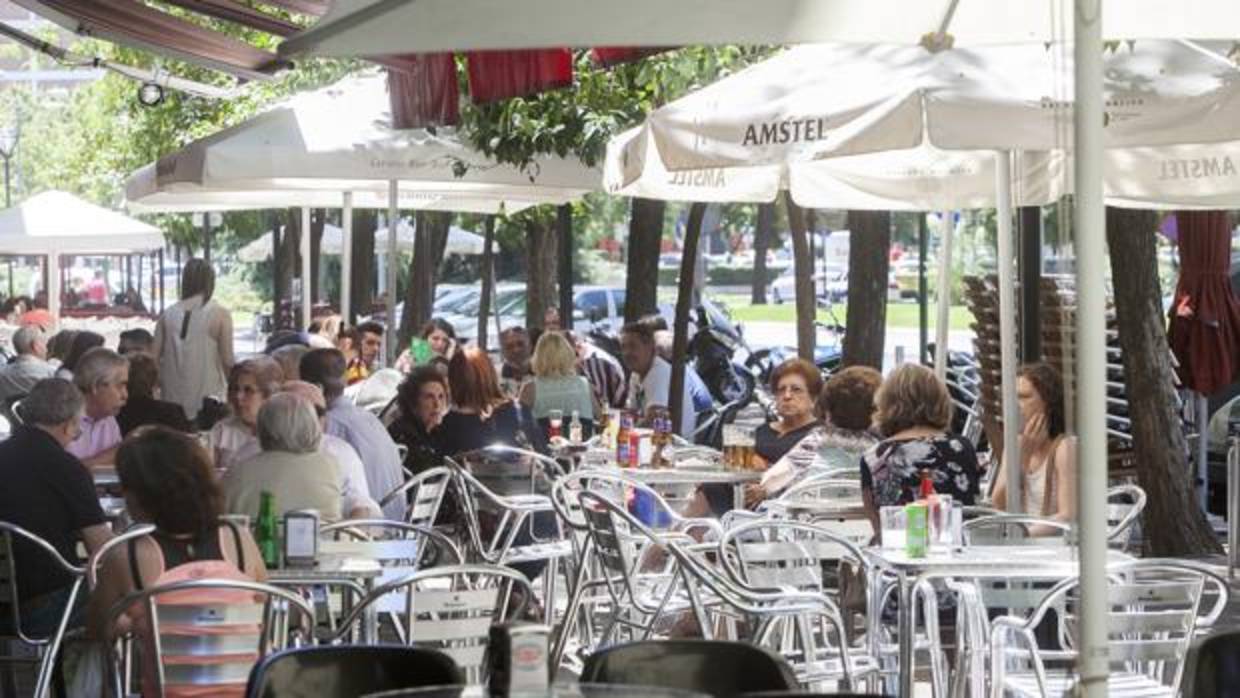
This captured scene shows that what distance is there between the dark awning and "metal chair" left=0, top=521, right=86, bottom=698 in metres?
5.90

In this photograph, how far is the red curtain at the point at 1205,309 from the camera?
15.9 metres

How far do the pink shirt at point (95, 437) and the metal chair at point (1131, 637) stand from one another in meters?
5.34

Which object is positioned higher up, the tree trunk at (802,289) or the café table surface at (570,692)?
the tree trunk at (802,289)

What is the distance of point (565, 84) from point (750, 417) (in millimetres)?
14425

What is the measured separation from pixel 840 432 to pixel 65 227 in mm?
21209

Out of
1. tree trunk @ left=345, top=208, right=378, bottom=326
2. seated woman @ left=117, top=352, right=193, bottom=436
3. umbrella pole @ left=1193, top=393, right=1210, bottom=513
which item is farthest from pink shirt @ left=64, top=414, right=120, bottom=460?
tree trunk @ left=345, top=208, right=378, bottom=326

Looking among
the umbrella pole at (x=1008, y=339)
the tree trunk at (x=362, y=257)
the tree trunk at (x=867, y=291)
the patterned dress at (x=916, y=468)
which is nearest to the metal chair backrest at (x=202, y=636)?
the patterned dress at (x=916, y=468)

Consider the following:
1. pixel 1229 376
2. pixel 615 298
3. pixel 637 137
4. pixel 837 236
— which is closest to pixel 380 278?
pixel 615 298

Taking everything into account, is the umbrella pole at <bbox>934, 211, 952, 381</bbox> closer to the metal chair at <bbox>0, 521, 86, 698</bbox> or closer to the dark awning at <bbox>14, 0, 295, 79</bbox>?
the dark awning at <bbox>14, 0, 295, 79</bbox>

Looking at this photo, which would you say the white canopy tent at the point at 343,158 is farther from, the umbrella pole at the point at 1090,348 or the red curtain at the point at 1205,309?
the umbrella pole at the point at 1090,348

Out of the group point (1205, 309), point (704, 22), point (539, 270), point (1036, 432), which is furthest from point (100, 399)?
point (539, 270)

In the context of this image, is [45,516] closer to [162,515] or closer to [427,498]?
[162,515]

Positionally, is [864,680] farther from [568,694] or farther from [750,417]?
[750,417]

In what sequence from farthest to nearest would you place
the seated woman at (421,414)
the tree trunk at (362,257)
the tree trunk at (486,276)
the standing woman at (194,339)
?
1. the tree trunk at (362,257)
2. the tree trunk at (486,276)
3. the standing woman at (194,339)
4. the seated woman at (421,414)
